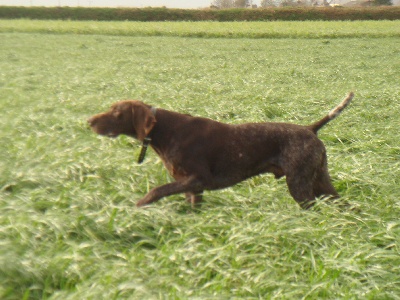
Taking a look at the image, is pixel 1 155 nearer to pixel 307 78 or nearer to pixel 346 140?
pixel 346 140

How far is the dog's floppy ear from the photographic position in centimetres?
514

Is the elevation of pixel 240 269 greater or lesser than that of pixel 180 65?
greater

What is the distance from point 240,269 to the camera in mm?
3824

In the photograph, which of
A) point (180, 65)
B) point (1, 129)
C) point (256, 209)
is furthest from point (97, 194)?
point (180, 65)

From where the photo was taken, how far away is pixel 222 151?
5215 millimetres

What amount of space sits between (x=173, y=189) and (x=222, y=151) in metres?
0.53

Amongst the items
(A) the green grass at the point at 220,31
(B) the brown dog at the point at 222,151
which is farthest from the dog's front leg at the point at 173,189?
(A) the green grass at the point at 220,31

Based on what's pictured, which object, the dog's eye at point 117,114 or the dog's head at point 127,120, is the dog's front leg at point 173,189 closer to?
the dog's head at point 127,120

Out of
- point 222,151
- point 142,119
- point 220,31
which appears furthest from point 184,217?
point 220,31

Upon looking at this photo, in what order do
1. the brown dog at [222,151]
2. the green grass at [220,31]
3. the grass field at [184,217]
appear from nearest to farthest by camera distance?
the grass field at [184,217], the brown dog at [222,151], the green grass at [220,31]

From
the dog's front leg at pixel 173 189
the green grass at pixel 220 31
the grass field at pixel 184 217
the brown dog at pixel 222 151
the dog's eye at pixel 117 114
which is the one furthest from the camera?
the green grass at pixel 220 31

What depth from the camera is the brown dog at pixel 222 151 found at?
16.7ft

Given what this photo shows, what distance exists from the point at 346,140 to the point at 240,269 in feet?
14.5

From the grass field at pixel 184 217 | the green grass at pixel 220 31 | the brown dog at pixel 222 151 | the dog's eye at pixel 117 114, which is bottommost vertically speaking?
the green grass at pixel 220 31
